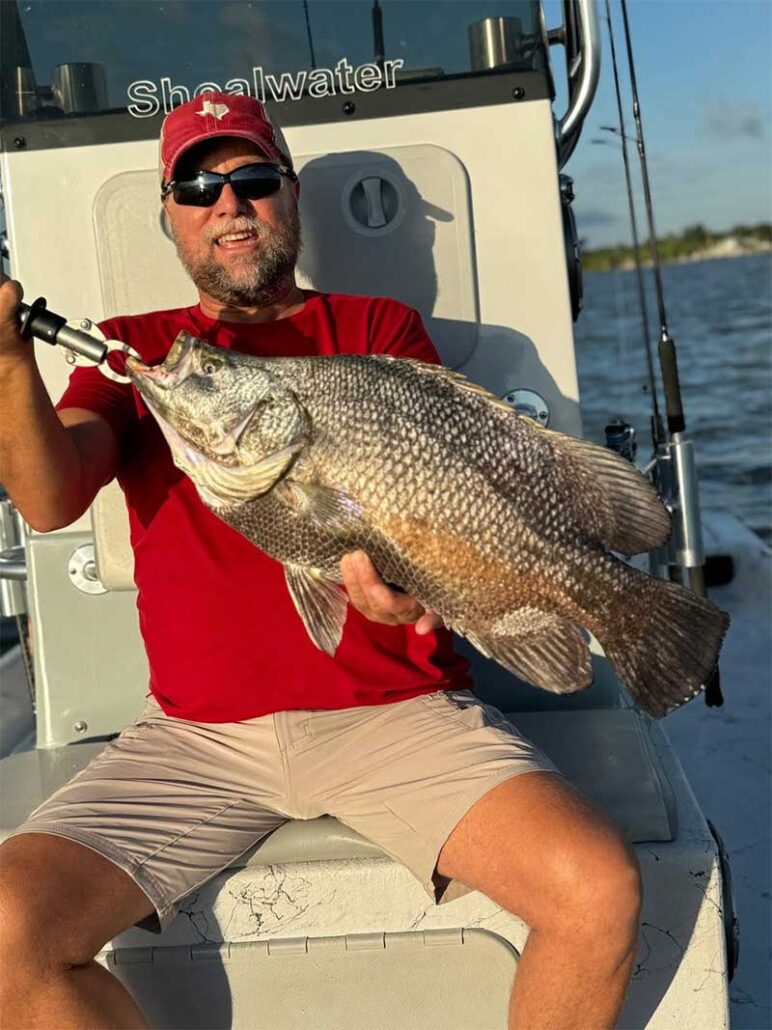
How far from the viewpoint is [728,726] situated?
5102 mm

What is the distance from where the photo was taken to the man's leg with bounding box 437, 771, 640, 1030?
7.39 ft

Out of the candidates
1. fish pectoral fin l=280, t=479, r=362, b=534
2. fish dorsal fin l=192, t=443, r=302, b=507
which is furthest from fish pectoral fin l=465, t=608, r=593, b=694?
fish dorsal fin l=192, t=443, r=302, b=507

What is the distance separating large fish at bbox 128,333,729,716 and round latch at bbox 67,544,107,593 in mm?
1244

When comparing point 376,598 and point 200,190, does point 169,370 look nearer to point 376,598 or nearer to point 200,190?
point 376,598

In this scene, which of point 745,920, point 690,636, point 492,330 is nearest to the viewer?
point 690,636

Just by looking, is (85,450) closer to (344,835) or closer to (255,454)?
(255,454)

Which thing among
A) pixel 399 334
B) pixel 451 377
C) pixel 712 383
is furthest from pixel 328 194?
pixel 712 383

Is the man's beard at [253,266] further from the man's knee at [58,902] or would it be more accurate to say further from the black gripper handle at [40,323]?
the man's knee at [58,902]

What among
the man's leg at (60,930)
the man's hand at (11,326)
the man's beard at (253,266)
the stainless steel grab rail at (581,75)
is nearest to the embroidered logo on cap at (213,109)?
the man's beard at (253,266)

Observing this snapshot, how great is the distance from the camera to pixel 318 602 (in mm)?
2432

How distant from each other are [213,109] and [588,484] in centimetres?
132

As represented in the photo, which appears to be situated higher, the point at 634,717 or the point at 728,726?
the point at 634,717

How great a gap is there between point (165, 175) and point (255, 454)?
1.05 meters

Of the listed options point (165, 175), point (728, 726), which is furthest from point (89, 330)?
point (728, 726)
